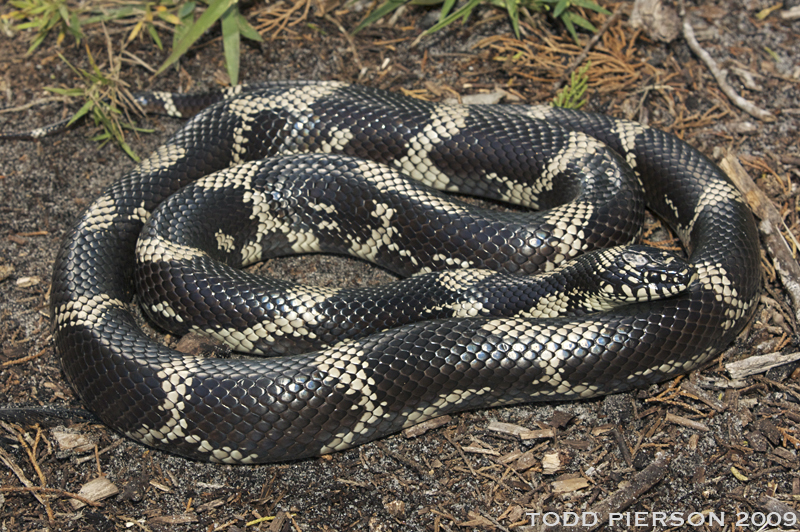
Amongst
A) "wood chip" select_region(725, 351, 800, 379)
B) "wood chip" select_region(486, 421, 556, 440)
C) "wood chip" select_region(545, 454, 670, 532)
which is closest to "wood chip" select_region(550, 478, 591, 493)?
"wood chip" select_region(545, 454, 670, 532)

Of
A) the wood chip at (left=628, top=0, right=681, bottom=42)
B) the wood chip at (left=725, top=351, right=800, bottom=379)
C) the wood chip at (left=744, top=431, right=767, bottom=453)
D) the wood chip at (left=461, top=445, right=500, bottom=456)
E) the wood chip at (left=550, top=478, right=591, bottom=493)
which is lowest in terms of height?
the wood chip at (left=744, top=431, right=767, bottom=453)

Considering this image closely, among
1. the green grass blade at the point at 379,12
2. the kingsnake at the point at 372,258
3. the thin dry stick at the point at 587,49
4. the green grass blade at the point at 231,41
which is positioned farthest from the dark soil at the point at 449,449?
the green grass blade at the point at 379,12

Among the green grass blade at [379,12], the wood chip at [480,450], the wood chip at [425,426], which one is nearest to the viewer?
the wood chip at [480,450]

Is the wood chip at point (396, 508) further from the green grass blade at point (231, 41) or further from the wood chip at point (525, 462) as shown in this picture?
the green grass blade at point (231, 41)

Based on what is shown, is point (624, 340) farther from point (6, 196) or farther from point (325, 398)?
point (6, 196)

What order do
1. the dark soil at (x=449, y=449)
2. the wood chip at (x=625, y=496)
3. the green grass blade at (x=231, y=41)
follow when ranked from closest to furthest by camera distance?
1. the wood chip at (x=625, y=496)
2. the dark soil at (x=449, y=449)
3. the green grass blade at (x=231, y=41)

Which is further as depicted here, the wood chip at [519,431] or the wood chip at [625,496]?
the wood chip at [519,431]

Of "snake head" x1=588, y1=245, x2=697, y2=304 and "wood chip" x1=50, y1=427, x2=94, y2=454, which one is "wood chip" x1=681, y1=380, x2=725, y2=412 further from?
"wood chip" x1=50, y1=427, x2=94, y2=454
